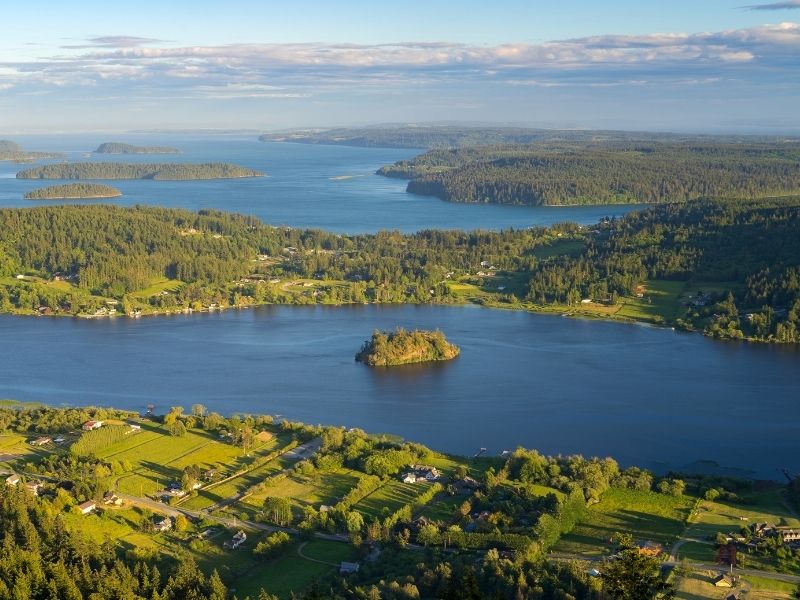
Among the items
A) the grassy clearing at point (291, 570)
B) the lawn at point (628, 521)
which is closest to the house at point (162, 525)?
the grassy clearing at point (291, 570)

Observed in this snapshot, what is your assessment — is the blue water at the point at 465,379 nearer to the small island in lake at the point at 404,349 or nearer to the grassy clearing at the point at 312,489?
the small island in lake at the point at 404,349

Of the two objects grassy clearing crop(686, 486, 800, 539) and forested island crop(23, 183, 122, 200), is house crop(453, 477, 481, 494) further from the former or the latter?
forested island crop(23, 183, 122, 200)

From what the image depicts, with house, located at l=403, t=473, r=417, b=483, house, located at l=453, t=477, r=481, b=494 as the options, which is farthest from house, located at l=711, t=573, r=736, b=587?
house, located at l=403, t=473, r=417, b=483

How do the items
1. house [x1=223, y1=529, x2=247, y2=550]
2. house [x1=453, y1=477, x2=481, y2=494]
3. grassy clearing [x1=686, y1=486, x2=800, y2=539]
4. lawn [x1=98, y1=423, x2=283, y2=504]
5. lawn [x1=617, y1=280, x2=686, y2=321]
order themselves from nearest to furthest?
house [x1=223, y1=529, x2=247, y2=550], grassy clearing [x1=686, y1=486, x2=800, y2=539], house [x1=453, y1=477, x2=481, y2=494], lawn [x1=98, y1=423, x2=283, y2=504], lawn [x1=617, y1=280, x2=686, y2=321]

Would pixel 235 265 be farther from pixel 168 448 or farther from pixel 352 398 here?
pixel 168 448

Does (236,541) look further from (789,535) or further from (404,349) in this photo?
(404,349)
